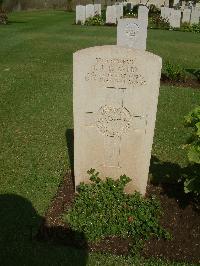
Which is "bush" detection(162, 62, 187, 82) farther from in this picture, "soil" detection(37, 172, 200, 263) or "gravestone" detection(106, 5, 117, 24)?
"gravestone" detection(106, 5, 117, 24)

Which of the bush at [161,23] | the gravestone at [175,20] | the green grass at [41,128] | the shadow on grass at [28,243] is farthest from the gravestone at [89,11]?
the shadow on grass at [28,243]

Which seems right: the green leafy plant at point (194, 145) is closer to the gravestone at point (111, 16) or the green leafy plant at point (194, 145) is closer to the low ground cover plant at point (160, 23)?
the low ground cover plant at point (160, 23)

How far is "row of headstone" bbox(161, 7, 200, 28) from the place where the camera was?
22672 millimetres

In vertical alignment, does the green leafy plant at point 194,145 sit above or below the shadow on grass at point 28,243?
above

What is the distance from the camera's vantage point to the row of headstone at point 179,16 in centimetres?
2267

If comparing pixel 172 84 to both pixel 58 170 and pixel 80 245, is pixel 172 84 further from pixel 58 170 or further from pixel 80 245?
pixel 80 245

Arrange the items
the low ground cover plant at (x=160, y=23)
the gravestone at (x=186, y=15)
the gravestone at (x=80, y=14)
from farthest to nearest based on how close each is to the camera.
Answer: the gravestone at (x=186, y=15), the low ground cover plant at (x=160, y=23), the gravestone at (x=80, y=14)

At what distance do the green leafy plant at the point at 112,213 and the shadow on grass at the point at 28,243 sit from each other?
191mm

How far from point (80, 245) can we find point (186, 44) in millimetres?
14844

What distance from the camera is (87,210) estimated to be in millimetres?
4301

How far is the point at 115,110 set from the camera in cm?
413

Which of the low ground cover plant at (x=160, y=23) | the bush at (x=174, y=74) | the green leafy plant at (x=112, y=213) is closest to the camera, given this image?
the green leafy plant at (x=112, y=213)

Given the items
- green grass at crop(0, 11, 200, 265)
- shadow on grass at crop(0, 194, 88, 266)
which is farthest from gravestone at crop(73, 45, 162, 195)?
green grass at crop(0, 11, 200, 265)

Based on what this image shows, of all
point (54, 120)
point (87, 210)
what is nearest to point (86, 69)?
point (87, 210)
